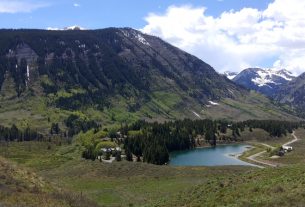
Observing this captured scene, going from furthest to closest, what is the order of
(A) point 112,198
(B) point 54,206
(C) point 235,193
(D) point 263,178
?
(A) point 112,198
(D) point 263,178
(C) point 235,193
(B) point 54,206

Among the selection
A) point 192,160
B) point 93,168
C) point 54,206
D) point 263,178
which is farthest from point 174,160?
point 54,206

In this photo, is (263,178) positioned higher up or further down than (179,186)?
higher up

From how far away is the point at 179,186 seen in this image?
9188 cm

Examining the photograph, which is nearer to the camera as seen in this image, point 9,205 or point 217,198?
point 9,205

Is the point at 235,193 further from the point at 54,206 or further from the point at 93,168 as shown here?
the point at 93,168

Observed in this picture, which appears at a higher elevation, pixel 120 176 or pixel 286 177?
pixel 286 177

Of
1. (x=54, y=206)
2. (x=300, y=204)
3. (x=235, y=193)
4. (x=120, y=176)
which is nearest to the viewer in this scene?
(x=300, y=204)

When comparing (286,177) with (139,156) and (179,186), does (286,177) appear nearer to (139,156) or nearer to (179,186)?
(179,186)

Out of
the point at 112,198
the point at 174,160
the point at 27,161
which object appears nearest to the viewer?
the point at 112,198

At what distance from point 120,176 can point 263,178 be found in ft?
215

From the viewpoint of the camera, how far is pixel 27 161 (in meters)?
183

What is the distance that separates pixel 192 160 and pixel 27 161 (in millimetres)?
68270

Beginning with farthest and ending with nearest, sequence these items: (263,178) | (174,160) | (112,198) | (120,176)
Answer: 1. (174,160)
2. (120,176)
3. (112,198)
4. (263,178)

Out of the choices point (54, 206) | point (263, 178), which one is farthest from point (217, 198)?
point (54, 206)
